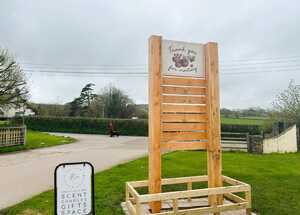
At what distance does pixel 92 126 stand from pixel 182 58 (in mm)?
25278

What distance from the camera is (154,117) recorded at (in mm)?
4000

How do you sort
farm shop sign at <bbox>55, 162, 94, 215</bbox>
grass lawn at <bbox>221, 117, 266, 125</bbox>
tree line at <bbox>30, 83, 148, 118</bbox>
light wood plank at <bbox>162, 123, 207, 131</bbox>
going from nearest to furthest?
farm shop sign at <bbox>55, 162, 94, 215</bbox>
light wood plank at <bbox>162, 123, 207, 131</bbox>
grass lawn at <bbox>221, 117, 266, 125</bbox>
tree line at <bbox>30, 83, 148, 118</bbox>

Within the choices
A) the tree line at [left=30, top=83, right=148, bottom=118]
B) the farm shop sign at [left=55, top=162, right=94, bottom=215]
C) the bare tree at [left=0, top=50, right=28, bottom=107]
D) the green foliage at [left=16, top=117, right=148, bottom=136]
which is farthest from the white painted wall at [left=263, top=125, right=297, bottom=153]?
the tree line at [left=30, top=83, right=148, bottom=118]

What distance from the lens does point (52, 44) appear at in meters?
19.0

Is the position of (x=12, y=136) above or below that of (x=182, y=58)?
below

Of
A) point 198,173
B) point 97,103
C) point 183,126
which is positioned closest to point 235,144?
point 198,173

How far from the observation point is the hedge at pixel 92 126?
2581cm

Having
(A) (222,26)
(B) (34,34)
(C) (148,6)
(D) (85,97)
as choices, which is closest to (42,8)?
(B) (34,34)

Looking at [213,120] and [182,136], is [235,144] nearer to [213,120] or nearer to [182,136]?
[213,120]

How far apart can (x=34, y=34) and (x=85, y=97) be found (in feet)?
88.1

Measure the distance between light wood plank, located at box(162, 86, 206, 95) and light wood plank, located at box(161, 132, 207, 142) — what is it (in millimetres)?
667

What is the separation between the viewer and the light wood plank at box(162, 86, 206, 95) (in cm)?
420

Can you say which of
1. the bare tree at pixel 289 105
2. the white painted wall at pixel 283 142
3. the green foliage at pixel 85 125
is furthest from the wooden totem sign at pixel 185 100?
the green foliage at pixel 85 125

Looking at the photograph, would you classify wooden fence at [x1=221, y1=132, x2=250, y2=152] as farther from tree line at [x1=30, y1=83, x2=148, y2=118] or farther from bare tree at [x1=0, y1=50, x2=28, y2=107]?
tree line at [x1=30, y1=83, x2=148, y2=118]
